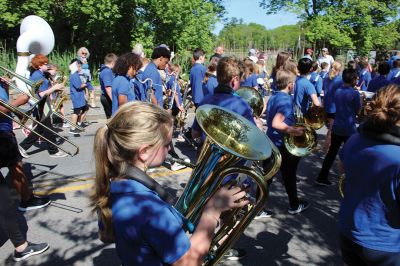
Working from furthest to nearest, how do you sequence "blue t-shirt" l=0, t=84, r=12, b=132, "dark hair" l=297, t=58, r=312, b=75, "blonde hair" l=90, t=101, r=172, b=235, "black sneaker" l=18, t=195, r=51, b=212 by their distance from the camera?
"dark hair" l=297, t=58, r=312, b=75
"black sneaker" l=18, t=195, r=51, b=212
"blue t-shirt" l=0, t=84, r=12, b=132
"blonde hair" l=90, t=101, r=172, b=235

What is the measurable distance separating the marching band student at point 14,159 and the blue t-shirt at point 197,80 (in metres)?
3.22

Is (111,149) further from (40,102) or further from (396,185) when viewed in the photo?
(40,102)

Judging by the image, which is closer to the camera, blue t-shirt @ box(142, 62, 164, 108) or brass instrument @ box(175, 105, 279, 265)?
brass instrument @ box(175, 105, 279, 265)

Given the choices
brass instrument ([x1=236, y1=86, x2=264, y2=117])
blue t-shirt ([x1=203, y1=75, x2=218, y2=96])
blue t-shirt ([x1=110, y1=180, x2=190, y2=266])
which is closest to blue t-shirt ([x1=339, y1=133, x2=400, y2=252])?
blue t-shirt ([x1=110, y1=180, x2=190, y2=266])

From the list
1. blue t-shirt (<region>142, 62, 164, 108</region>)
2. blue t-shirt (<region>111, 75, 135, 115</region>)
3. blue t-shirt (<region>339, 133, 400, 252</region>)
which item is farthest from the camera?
blue t-shirt (<region>142, 62, 164, 108</region>)

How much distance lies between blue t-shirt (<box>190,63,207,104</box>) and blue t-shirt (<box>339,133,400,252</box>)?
4.61m

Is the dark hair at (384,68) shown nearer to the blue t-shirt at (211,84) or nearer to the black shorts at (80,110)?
the blue t-shirt at (211,84)

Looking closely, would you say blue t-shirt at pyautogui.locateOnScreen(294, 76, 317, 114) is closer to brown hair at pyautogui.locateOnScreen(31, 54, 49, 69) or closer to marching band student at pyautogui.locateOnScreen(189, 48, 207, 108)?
marching band student at pyautogui.locateOnScreen(189, 48, 207, 108)

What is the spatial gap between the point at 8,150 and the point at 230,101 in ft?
8.01

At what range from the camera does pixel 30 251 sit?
10.7 feet

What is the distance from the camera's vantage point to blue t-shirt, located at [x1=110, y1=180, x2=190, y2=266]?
4.37 feet

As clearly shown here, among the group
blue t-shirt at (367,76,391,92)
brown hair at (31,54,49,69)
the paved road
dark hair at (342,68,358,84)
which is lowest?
the paved road

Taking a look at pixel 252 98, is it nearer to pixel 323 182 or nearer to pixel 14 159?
pixel 323 182

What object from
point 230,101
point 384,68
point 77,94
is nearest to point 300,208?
point 230,101
